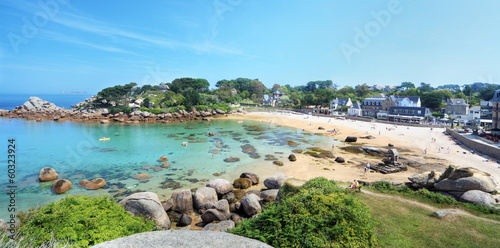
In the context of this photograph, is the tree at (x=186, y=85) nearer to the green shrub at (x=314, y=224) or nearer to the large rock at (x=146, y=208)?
the large rock at (x=146, y=208)

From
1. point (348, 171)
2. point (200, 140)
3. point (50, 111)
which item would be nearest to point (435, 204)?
point (348, 171)

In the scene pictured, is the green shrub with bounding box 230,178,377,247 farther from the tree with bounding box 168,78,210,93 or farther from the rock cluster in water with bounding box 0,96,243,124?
the tree with bounding box 168,78,210,93

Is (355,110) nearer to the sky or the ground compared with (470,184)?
nearer to the sky

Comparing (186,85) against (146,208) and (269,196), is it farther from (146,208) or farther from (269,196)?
(146,208)

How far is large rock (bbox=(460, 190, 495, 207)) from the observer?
40.9ft

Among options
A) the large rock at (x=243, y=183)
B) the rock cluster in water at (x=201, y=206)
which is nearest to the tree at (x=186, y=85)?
the large rock at (x=243, y=183)

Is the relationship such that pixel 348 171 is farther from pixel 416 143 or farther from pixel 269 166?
pixel 416 143

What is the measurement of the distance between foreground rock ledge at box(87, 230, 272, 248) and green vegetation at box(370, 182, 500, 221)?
11.8 metres

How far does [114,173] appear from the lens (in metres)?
25.3

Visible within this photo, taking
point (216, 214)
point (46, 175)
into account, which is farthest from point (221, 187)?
point (46, 175)

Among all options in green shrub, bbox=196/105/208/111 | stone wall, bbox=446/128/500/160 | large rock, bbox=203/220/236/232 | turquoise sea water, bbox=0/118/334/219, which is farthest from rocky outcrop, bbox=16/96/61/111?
stone wall, bbox=446/128/500/160

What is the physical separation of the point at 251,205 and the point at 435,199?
35.5 feet

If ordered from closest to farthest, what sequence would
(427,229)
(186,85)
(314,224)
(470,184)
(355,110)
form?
(314,224)
(427,229)
(470,184)
(355,110)
(186,85)

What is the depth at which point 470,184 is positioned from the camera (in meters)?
13.8
